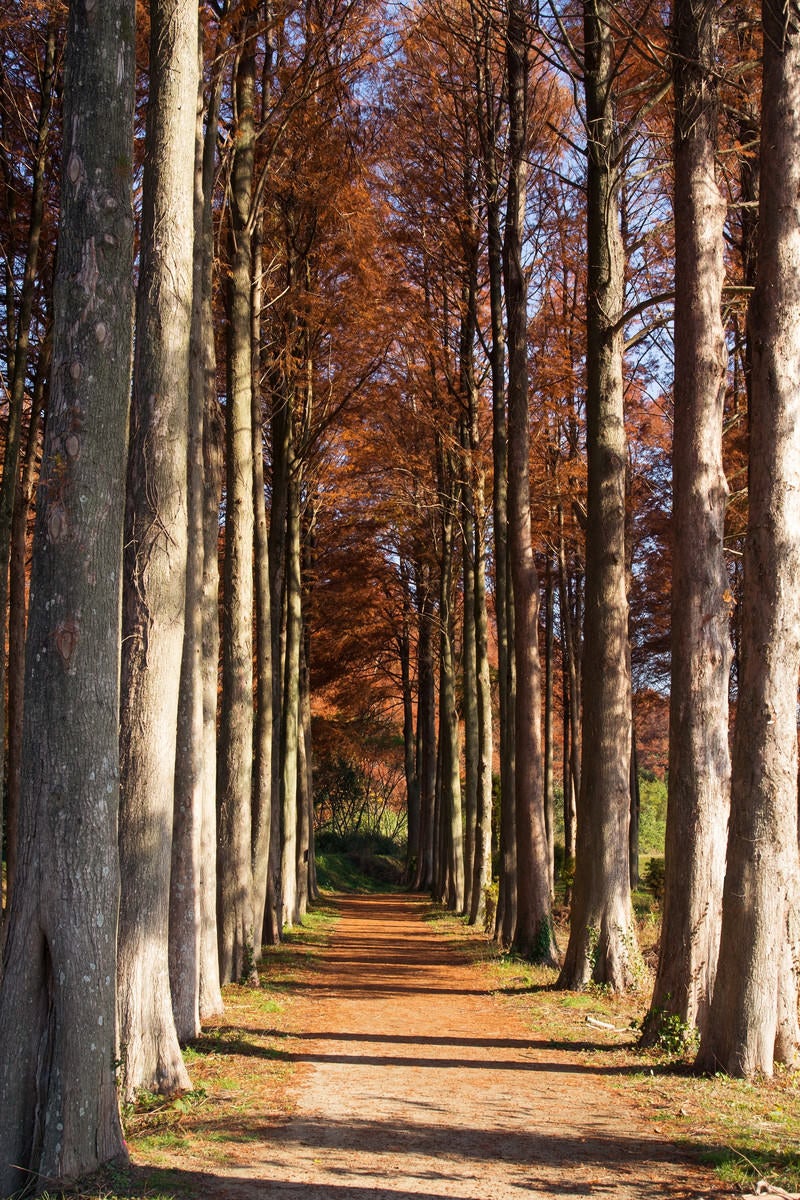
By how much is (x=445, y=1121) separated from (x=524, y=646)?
8729 mm

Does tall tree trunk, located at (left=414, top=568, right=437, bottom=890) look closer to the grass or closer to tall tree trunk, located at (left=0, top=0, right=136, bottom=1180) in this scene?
the grass

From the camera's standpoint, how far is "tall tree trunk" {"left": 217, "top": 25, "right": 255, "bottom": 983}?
1212 centimetres

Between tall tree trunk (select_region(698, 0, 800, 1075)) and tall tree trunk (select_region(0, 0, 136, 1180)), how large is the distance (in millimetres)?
4140

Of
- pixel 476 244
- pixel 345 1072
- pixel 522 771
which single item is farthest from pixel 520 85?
pixel 345 1072

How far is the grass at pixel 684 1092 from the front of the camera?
5.45 meters

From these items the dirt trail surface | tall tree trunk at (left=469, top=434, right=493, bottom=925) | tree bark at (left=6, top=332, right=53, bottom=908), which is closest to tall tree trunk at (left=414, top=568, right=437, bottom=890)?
tall tree trunk at (left=469, top=434, right=493, bottom=925)

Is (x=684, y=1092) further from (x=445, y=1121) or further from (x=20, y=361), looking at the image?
(x=20, y=361)

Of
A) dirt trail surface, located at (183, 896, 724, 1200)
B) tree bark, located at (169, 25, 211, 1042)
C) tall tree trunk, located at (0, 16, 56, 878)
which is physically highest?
tall tree trunk, located at (0, 16, 56, 878)

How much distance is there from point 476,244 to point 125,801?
592 inches

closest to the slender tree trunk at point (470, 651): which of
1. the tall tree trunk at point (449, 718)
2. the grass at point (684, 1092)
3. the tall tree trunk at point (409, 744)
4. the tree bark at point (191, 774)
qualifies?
the tall tree trunk at point (449, 718)

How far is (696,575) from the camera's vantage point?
8586mm

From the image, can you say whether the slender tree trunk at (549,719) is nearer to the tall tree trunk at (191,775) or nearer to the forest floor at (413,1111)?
the forest floor at (413,1111)

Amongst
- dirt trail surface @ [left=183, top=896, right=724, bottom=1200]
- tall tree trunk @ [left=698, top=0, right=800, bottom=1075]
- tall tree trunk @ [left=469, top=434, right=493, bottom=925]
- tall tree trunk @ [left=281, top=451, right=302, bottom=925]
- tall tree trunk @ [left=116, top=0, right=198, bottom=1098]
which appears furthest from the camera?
tall tree trunk @ [left=469, top=434, right=493, bottom=925]

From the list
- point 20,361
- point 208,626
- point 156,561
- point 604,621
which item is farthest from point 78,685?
point 20,361
